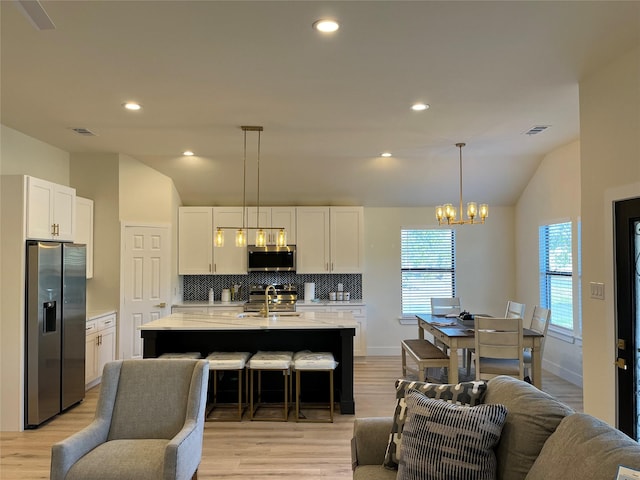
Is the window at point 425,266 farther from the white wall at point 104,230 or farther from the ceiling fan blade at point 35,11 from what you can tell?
the ceiling fan blade at point 35,11

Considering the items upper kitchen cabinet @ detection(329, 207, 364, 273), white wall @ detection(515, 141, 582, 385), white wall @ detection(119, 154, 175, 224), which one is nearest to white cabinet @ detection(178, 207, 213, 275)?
white wall @ detection(119, 154, 175, 224)

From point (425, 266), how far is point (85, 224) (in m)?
5.01

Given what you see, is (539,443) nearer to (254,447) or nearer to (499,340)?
(254,447)

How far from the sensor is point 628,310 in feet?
9.47

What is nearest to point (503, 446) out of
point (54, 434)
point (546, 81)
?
point (546, 81)

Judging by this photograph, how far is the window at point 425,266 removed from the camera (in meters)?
7.39

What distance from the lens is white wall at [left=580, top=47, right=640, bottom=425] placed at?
2.87 meters

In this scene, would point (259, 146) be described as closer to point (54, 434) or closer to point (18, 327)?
point (18, 327)

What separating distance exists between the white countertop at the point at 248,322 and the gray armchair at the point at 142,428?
1293 millimetres

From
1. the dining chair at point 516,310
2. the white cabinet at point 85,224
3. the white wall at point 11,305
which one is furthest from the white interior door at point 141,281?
the dining chair at point 516,310

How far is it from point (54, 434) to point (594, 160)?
16.2 feet

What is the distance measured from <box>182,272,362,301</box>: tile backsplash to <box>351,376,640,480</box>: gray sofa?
193 inches

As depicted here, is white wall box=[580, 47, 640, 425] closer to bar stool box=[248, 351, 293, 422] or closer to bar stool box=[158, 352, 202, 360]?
bar stool box=[248, 351, 293, 422]

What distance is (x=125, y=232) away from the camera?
5949 mm
